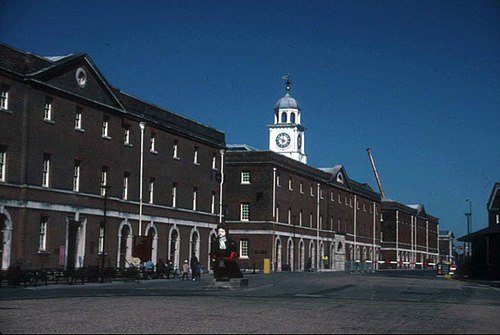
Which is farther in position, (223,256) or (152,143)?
(152,143)

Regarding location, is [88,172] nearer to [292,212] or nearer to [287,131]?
[292,212]

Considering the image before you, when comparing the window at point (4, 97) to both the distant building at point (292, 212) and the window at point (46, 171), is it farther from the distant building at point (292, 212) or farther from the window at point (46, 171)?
the distant building at point (292, 212)

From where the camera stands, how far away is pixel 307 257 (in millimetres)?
95062

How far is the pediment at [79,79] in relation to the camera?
156ft

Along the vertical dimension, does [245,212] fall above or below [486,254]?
above

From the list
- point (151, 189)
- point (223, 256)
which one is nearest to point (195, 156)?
point (151, 189)

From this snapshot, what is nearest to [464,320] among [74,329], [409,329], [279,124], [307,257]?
[409,329]

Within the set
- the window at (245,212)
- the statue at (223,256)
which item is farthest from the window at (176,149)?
the statue at (223,256)

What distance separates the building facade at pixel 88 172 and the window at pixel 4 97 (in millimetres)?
62

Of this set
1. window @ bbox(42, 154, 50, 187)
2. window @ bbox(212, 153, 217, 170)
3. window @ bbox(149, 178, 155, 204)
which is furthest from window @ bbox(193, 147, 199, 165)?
window @ bbox(42, 154, 50, 187)

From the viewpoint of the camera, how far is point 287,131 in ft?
443

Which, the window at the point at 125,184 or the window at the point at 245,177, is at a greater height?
the window at the point at 245,177

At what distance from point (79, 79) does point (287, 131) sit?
281ft

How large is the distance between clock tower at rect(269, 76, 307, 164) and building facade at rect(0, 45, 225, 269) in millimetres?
65234
